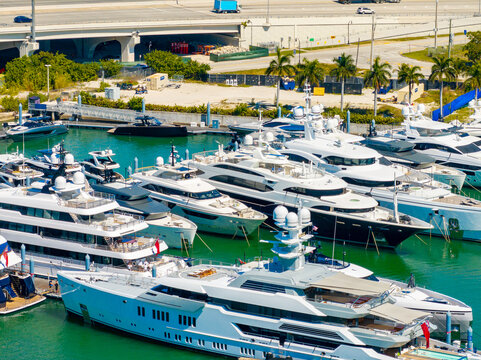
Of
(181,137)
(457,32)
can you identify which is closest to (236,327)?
(181,137)

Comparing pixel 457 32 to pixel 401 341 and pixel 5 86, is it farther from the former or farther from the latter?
pixel 401 341

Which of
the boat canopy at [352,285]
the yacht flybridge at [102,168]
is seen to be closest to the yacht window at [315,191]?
the yacht flybridge at [102,168]

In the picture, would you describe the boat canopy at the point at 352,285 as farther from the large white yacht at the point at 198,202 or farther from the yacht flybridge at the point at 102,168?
the yacht flybridge at the point at 102,168

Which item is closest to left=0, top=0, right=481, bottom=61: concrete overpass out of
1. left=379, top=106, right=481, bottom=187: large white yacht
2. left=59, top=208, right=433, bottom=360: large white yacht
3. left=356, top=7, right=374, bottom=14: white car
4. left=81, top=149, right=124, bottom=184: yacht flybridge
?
left=356, top=7, right=374, bottom=14: white car

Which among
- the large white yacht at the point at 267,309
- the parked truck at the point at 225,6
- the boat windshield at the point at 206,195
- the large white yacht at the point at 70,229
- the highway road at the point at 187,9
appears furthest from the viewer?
the parked truck at the point at 225,6

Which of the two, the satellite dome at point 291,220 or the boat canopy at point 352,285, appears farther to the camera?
the satellite dome at point 291,220

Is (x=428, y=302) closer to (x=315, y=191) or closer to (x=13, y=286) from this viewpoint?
(x=315, y=191)
